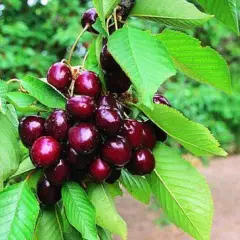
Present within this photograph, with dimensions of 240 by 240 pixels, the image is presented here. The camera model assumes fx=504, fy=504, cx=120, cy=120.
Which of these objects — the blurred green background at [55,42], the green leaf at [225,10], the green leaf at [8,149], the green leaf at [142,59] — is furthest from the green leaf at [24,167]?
the blurred green background at [55,42]

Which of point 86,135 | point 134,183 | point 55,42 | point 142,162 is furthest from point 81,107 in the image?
point 55,42

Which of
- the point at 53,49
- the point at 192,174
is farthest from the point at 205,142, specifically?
the point at 53,49

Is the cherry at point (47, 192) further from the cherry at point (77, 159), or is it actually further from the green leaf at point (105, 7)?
the green leaf at point (105, 7)

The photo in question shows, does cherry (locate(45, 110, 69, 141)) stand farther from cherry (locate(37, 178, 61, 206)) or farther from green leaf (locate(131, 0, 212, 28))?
green leaf (locate(131, 0, 212, 28))

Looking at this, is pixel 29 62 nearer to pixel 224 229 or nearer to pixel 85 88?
pixel 85 88

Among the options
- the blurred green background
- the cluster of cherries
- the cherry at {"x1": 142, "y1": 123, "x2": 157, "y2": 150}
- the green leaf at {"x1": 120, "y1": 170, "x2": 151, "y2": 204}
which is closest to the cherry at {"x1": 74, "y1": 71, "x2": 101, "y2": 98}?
the cluster of cherries
